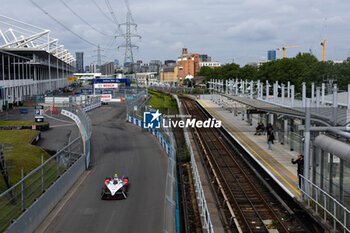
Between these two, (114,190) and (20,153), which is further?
(20,153)

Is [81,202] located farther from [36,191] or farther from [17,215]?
[17,215]

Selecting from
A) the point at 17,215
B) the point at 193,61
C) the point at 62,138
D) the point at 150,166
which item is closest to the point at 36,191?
the point at 17,215

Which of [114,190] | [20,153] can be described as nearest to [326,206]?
[114,190]

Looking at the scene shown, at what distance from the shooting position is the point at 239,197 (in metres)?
14.9

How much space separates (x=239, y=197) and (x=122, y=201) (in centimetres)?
476

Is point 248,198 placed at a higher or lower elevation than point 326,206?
lower

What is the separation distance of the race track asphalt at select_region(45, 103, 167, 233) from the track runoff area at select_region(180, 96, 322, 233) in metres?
2.44

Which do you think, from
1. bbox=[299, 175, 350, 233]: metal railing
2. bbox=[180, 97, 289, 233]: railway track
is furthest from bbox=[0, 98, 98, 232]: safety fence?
bbox=[299, 175, 350, 233]: metal railing

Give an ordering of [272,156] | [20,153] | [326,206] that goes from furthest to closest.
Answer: [272,156], [20,153], [326,206]

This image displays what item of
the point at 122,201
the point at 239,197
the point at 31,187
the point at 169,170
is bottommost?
the point at 239,197

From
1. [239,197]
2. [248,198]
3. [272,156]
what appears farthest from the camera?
[272,156]

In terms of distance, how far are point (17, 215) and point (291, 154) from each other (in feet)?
50.5

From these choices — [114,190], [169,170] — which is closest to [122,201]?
[114,190]

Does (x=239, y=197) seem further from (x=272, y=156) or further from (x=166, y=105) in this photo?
(x=166, y=105)
